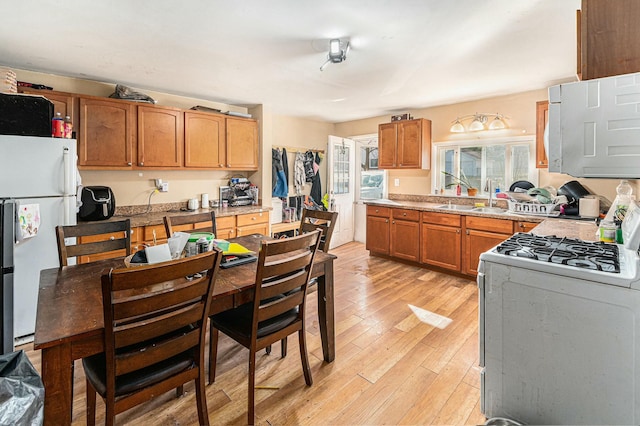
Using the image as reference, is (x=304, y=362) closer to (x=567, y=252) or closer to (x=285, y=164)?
(x=567, y=252)

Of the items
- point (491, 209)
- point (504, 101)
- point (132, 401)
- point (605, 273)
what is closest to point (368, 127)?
point (504, 101)

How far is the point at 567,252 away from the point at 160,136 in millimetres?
3979

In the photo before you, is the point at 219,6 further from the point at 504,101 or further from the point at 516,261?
the point at 504,101

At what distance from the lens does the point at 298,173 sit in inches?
213

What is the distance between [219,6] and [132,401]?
2.18 meters

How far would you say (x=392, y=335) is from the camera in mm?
2604

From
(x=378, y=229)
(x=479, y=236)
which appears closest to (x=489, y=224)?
(x=479, y=236)

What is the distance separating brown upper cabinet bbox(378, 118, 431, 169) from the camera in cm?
458

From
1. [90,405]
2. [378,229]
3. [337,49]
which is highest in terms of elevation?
→ [337,49]

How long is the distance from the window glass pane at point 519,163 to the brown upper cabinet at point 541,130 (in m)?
0.37

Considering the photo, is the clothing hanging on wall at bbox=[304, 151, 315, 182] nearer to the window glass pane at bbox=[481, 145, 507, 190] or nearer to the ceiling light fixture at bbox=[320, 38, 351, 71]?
the window glass pane at bbox=[481, 145, 507, 190]

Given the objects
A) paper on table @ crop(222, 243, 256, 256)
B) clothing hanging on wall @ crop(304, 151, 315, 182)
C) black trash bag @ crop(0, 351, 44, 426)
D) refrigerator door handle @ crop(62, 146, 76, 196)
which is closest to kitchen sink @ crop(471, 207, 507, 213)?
clothing hanging on wall @ crop(304, 151, 315, 182)

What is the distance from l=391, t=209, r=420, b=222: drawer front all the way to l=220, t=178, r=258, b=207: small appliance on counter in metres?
2.10

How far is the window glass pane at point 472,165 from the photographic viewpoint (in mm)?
4449
